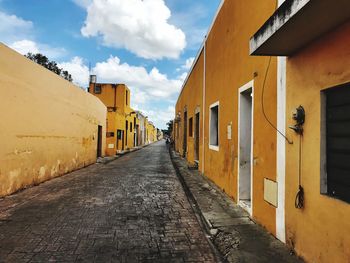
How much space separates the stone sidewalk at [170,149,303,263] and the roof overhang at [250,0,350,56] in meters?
2.59

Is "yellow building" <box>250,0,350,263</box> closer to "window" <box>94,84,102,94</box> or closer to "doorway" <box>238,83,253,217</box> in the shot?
"doorway" <box>238,83,253,217</box>

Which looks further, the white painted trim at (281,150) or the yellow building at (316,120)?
the white painted trim at (281,150)

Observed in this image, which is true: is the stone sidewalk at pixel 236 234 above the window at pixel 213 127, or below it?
below

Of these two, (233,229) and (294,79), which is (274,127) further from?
(233,229)

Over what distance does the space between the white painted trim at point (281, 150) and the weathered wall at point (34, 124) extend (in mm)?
6306

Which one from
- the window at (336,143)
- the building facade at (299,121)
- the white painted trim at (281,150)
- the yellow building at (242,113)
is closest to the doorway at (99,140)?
the yellow building at (242,113)

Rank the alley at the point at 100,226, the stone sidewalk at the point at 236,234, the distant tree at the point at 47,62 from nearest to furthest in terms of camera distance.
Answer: the stone sidewalk at the point at 236,234
the alley at the point at 100,226
the distant tree at the point at 47,62

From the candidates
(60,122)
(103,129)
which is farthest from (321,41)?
(103,129)

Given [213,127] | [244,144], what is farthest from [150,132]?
[244,144]

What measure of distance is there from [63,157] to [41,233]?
7.70m

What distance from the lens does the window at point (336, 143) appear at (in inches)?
126

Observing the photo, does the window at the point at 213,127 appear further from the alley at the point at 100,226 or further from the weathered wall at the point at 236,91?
the alley at the point at 100,226

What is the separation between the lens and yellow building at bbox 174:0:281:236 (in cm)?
501

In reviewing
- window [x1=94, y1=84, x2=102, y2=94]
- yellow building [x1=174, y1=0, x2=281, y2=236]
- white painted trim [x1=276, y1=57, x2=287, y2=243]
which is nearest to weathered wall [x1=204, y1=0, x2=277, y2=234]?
yellow building [x1=174, y1=0, x2=281, y2=236]
